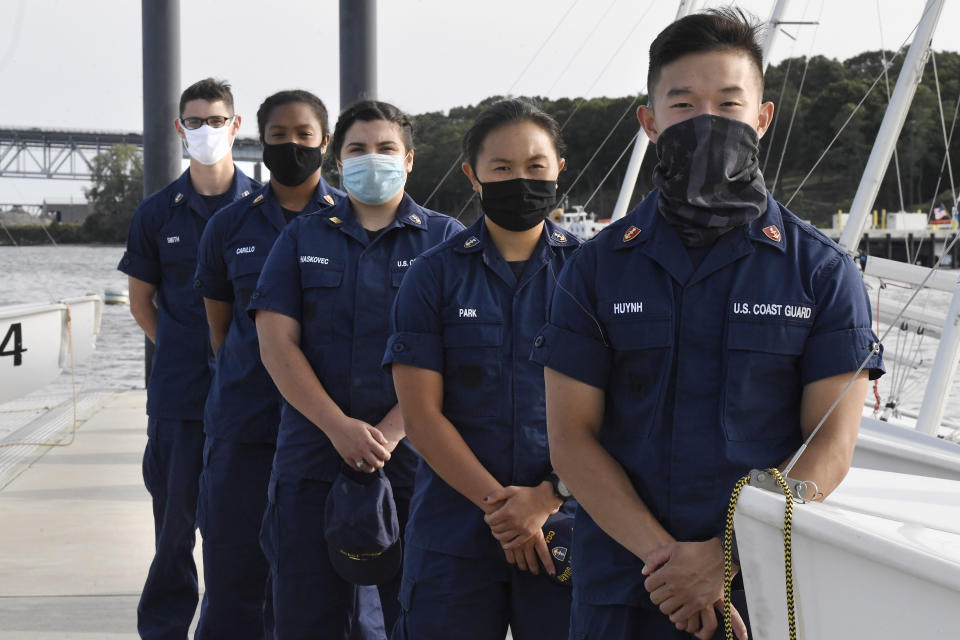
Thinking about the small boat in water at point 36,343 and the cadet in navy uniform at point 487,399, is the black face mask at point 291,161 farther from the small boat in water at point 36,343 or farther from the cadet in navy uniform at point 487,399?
the small boat in water at point 36,343

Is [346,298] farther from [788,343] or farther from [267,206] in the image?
[788,343]

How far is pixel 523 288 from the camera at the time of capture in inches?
106

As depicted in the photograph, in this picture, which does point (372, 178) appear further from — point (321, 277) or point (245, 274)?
point (245, 274)

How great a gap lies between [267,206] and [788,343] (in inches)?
90.9

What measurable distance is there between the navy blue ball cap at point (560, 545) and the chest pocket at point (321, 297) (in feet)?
3.25

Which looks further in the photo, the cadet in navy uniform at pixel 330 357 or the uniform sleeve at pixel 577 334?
the cadet in navy uniform at pixel 330 357

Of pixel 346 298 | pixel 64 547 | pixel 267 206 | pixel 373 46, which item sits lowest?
pixel 64 547

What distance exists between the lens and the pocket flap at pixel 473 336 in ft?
8.65

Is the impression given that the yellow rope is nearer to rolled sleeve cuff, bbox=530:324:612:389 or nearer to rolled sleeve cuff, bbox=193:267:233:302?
rolled sleeve cuff, bbox=530:324:612:389

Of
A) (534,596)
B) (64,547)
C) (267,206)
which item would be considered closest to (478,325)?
(534,596)

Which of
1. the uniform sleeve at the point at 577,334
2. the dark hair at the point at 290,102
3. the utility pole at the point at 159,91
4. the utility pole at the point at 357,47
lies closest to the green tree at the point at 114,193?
the utility pole at the point at 159,91

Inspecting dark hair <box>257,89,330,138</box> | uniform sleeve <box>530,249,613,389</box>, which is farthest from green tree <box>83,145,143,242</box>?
uniform sleeve <box>530,249,613,389</box>

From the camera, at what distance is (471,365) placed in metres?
2.63

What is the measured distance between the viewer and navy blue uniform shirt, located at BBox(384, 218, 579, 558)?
2584 millimetres
